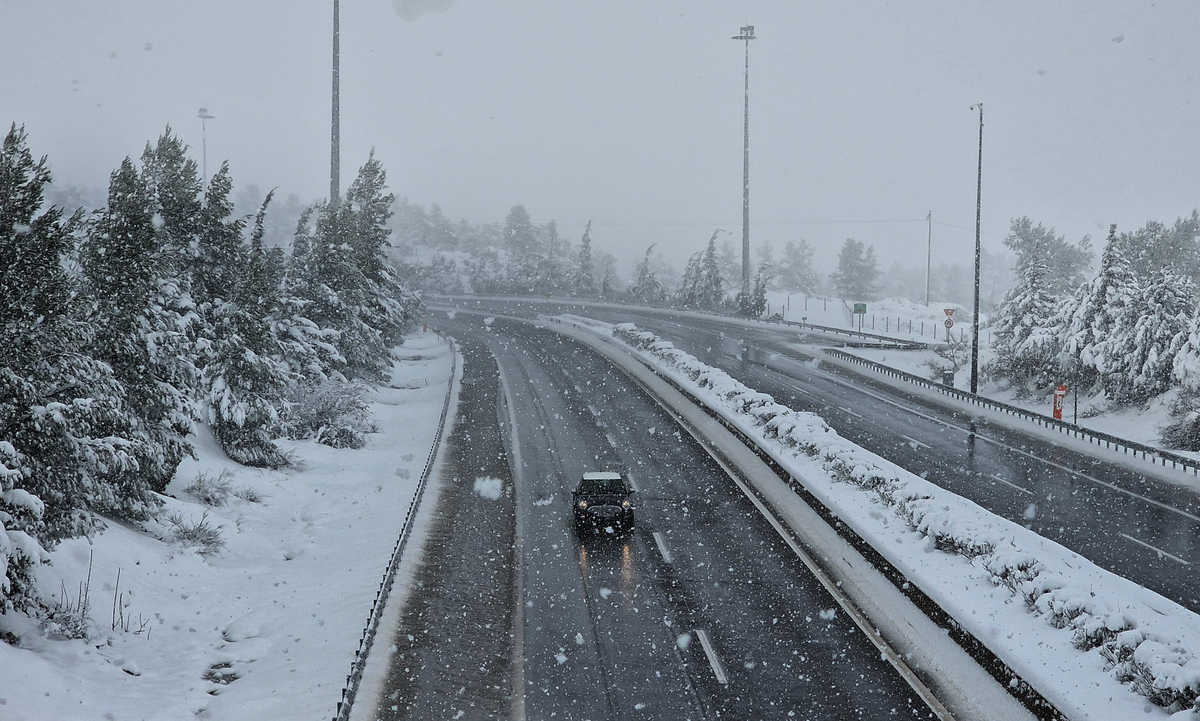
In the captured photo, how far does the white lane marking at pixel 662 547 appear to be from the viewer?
16455 mm

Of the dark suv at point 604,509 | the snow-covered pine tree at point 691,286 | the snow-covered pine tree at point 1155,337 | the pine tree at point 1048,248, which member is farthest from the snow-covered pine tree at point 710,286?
the dark suv at point 604,509

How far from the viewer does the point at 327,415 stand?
27250mm

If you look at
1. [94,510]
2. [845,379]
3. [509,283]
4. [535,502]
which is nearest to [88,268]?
[94,510]

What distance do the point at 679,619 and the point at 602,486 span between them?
552 centimetres

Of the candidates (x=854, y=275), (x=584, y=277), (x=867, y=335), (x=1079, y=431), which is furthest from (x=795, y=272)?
(x=1079, y=431)

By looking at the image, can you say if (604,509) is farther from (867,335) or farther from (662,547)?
(867,335)

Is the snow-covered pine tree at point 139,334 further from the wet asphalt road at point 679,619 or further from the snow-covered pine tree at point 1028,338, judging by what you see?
the snow-covered pine tree at point 1028,338

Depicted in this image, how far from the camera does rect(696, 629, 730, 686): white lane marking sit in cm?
1150

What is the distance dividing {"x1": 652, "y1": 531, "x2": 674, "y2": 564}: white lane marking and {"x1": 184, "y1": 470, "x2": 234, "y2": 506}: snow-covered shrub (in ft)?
32.1

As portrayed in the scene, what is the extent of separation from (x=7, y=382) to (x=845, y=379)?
35.4m

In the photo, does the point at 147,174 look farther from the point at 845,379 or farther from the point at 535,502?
the point at 845,379

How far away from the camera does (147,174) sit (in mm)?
20875

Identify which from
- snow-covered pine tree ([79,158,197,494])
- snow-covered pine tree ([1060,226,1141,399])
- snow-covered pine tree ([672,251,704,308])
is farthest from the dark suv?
snow-covered pine tree ([672,251,704,308])

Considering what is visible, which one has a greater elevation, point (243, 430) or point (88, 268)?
point (88, 268)
